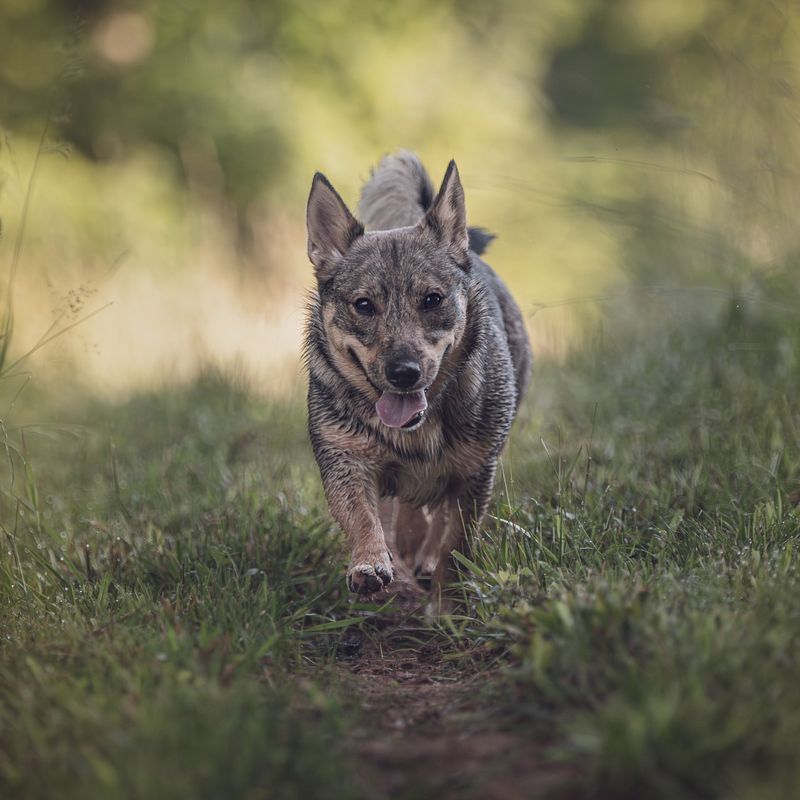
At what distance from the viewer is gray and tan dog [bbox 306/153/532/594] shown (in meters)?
3.97

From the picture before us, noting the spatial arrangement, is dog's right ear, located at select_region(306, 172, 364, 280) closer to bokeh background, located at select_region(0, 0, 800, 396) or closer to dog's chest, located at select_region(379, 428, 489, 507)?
dog's chest, located at select_region(379, 428, 489, 507)

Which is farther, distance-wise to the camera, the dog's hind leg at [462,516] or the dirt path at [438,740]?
the dog's hind leg at [462,516]

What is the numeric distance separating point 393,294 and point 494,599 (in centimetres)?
130

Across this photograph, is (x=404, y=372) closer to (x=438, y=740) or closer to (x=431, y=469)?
(x=431, y=469)

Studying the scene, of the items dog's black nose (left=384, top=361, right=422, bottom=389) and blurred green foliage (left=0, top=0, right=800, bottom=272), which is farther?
blurred green foliage (left=0, top=0, right=800, bottom=272)

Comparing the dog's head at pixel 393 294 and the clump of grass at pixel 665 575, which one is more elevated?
the dog's head at pixel 393 294

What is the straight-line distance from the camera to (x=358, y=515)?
3.95 metres

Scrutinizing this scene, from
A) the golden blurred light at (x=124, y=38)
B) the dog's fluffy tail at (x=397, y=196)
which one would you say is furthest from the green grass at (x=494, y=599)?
the golden blurred light at (x=124, y=38)

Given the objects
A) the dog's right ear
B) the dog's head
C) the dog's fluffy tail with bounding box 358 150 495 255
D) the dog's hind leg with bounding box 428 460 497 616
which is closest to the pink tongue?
the dog's head

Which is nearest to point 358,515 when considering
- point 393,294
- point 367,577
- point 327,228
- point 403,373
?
point 367,577

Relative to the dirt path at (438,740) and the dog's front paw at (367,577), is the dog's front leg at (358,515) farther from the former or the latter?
the dirt path at (438,740)

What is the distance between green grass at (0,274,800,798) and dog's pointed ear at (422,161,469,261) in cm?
91

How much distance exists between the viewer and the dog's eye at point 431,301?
4.10m

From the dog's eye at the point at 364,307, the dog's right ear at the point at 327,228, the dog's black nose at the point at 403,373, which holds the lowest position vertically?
the dog's black nose at the point at 403,373
